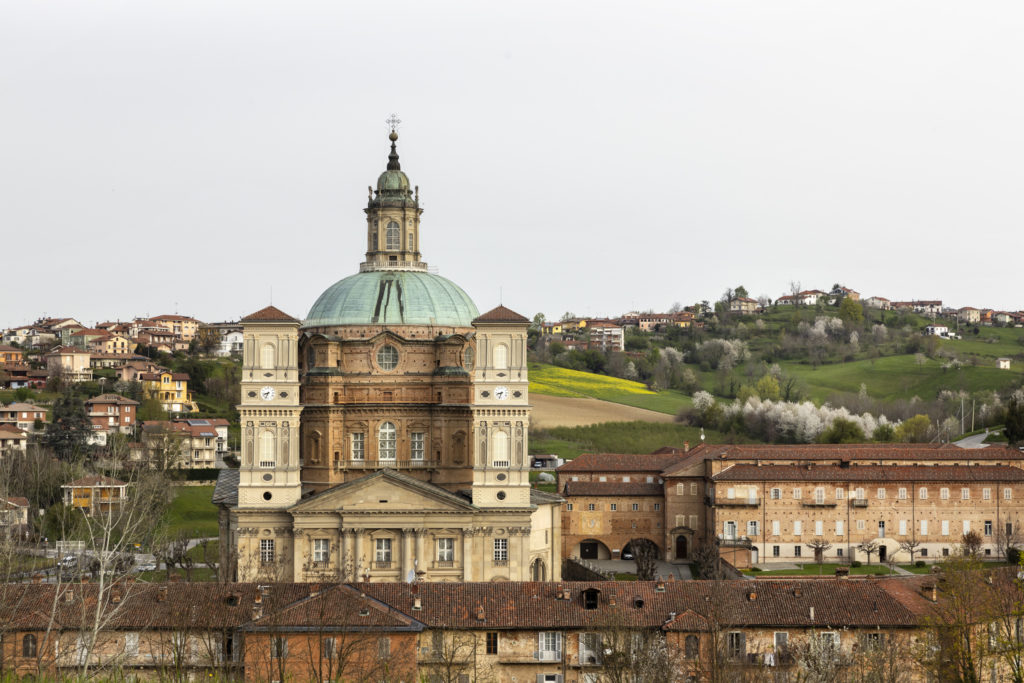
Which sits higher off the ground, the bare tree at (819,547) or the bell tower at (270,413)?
the bell tower at (270,413)

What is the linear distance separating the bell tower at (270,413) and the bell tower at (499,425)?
29.8 ft

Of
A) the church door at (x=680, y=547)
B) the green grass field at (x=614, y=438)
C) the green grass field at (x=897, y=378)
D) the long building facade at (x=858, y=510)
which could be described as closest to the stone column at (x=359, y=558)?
the long building facade at (x=858, y=510)

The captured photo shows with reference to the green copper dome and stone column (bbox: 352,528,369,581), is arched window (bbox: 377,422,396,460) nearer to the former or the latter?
the green copper dome

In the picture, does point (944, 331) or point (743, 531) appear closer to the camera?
point (743, 531)

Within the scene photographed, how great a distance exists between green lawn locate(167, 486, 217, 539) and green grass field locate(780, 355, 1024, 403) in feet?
245

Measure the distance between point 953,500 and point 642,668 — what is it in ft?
134

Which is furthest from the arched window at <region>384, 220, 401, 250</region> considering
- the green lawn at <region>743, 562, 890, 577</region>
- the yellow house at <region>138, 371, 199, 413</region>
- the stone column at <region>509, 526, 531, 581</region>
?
the yellow house at <region>138, 371, 199, 413</region>

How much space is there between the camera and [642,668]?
145 ft

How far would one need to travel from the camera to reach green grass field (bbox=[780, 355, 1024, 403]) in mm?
148375

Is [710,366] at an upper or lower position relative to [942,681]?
upper

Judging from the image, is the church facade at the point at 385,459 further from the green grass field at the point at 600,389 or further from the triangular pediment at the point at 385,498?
the green grass field at the point at 600,389

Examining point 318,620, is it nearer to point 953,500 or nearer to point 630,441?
point 953,500

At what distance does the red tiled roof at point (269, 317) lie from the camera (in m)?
68.4

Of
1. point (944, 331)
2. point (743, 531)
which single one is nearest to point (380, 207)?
point (743, 531)
